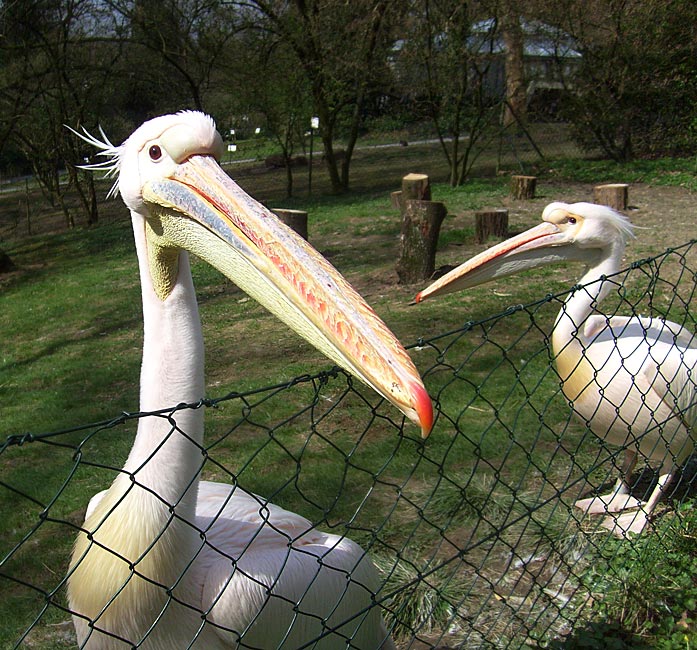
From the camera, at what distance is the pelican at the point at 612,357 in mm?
2947

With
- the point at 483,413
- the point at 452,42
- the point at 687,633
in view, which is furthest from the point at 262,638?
the point at 452,42

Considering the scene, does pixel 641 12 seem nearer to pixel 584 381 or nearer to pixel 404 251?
pixel 404 251

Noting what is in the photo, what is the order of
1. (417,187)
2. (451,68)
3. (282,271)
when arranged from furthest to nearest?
(451,68) → (417,187) → (282,271)

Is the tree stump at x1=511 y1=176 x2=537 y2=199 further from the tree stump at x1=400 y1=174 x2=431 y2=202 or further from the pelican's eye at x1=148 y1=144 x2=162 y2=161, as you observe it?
the pelican's eye at x1=148 y1=144 x2=162 y2=161

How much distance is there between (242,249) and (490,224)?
6.51m

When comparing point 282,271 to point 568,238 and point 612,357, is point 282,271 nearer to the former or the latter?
point 612,357

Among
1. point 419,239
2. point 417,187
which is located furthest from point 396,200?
point 419,239

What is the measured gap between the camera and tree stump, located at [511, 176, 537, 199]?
405 inches

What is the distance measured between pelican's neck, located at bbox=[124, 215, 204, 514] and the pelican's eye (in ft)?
0.86

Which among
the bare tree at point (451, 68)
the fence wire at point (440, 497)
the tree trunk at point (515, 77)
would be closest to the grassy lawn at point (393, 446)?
the fence wire at point (440, 497)

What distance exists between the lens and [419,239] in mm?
6613

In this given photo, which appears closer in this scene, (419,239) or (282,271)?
(282,271)

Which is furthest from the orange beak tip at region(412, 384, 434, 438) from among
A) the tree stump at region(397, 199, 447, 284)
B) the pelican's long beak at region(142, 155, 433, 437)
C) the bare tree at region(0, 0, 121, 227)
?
the bare tree at region(0, 0, 121, 227)

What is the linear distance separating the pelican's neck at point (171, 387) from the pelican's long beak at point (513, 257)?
1.46m
